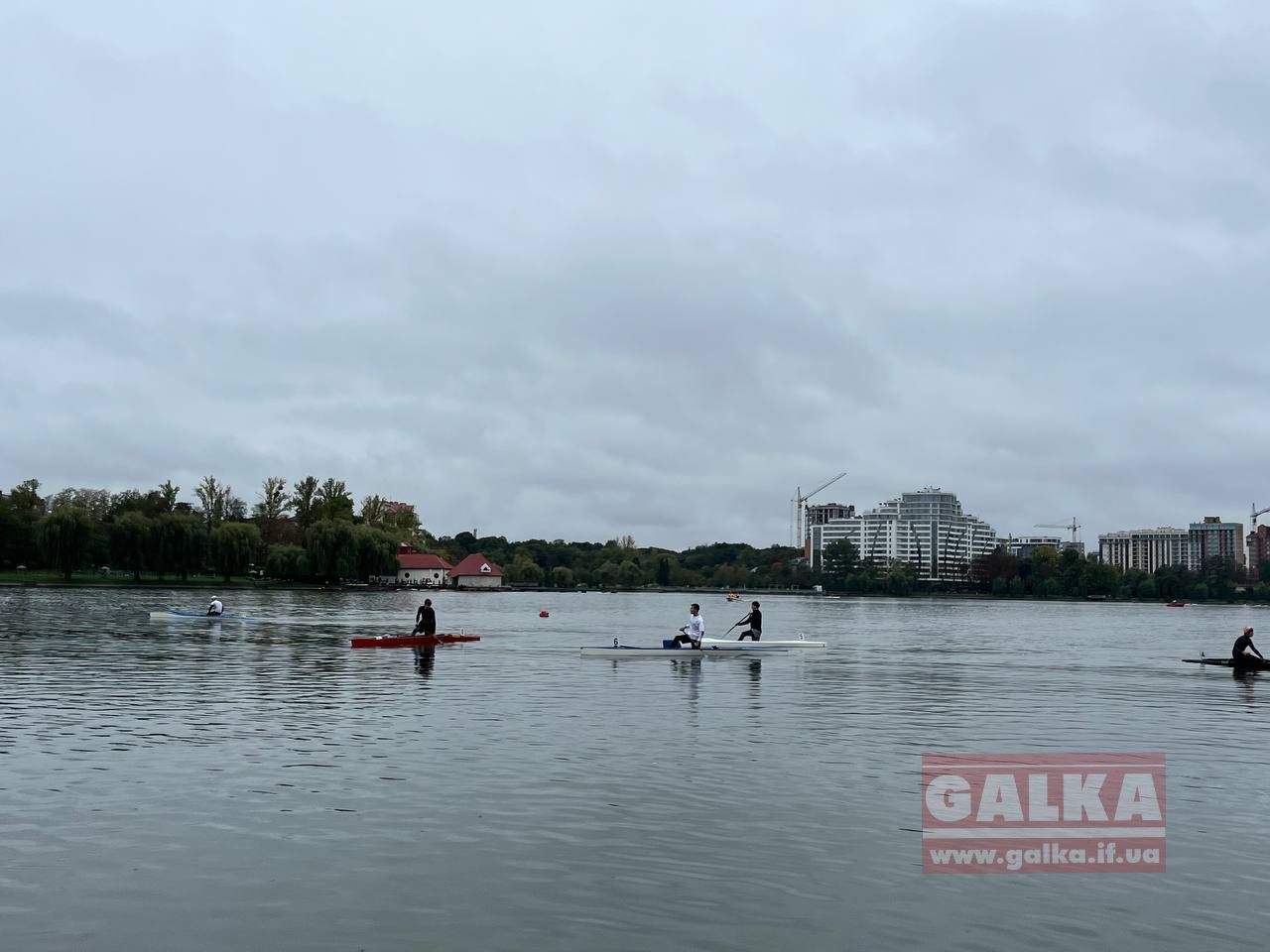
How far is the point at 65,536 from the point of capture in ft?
384

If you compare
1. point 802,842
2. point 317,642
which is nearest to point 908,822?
point 802,842

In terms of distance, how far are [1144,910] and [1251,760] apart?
11764 mm

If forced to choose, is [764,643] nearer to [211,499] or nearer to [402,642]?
[402,642]

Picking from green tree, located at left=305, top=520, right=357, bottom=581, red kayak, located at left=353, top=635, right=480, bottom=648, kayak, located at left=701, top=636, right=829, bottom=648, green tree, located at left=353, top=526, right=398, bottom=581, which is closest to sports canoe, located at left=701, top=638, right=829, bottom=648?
kayak, located at left=701, top=636, right=829, bottom=648

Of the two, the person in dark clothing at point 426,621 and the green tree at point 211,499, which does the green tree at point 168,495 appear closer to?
the green tree at point 211,499

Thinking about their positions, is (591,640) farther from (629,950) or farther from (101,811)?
(629,950)

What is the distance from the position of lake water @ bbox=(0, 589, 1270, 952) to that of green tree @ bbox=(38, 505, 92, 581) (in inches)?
3595

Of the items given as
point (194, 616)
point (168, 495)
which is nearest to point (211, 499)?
point (168, 495)

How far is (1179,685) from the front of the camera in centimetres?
3862

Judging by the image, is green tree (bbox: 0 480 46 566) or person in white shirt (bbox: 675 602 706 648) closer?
person in white shirt (bbox: 675 602 706 648)

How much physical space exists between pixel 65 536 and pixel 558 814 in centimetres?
11702

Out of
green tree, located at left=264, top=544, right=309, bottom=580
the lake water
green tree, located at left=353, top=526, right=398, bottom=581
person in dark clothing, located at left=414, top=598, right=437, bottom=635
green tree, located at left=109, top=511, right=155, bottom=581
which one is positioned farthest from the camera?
green tree, located at left=264, top=544, right=309, bottom=580

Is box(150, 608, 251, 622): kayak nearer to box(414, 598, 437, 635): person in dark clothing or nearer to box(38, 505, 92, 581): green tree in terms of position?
box(414, 598, 437, 635): person in dark clothing

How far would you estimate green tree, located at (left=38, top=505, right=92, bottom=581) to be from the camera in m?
116
